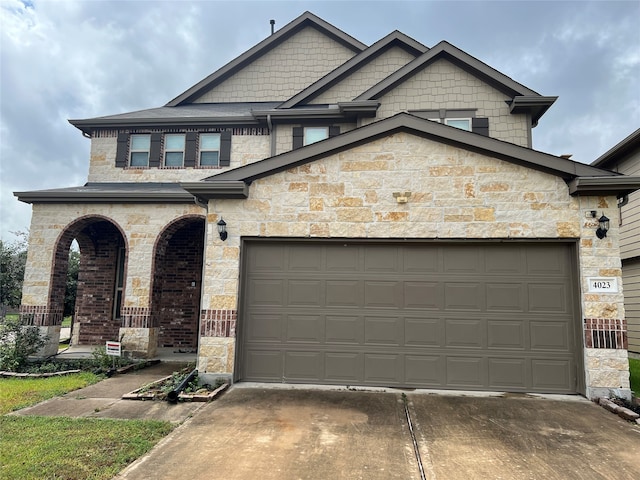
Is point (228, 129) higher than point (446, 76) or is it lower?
lower

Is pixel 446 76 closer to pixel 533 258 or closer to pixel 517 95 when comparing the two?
pixel 517 95

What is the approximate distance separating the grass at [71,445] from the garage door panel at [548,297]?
593 centimetres

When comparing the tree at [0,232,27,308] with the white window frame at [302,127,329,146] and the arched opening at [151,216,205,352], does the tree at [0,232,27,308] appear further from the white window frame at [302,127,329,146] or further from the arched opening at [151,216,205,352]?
the white window frame at [302,127,329,146]

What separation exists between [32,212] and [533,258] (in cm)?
1205

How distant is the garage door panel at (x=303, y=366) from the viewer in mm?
7051

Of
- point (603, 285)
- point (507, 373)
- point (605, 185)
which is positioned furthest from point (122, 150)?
point (603, 285)

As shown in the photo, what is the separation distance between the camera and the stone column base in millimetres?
9914

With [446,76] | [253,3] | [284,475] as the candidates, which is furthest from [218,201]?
[253,3]

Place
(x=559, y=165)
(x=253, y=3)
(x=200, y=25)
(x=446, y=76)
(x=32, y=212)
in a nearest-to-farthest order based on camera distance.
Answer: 1. (x=559, y=165)
2. (x=32, y=212)
3. (x=446, y=76)
4. (x=253, y=3)
5. (x=200, y=25)

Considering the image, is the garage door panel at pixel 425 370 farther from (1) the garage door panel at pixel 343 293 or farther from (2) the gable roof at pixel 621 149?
→ (2) the gable roof at pixel 621 149

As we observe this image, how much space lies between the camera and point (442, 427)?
204 inches

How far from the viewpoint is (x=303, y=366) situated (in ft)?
23.2

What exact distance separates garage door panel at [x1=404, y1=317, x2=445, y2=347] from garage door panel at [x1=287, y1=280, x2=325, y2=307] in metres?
1.59

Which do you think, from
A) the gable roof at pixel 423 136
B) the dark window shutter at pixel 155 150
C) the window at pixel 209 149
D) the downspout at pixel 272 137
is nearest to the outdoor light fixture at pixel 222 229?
the gable roof at pixel 423 136
